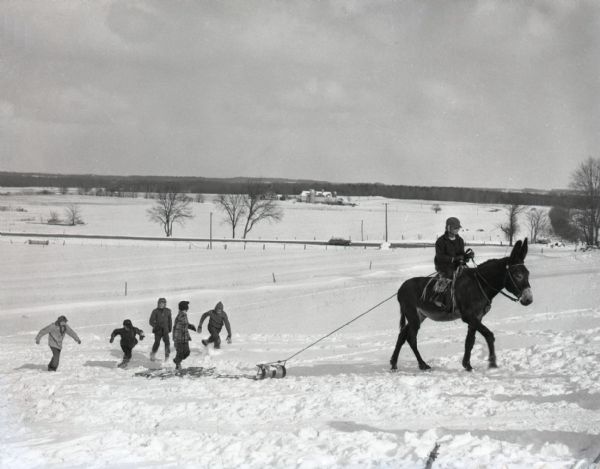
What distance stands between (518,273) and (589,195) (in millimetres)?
42211

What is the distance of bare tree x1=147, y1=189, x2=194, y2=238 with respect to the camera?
3634 inches

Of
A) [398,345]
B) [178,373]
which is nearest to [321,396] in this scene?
[398,345]

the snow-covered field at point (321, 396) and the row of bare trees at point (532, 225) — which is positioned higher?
the row of bare trees at point (532, 225)

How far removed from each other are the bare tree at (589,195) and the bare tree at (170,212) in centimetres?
5774

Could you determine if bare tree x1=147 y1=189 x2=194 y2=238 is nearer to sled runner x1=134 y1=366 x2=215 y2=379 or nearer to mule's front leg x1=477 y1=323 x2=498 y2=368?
sled runner x1=134 y1=366 x2=215 y2=379

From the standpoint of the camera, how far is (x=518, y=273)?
1055cm

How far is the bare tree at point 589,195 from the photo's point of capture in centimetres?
4750

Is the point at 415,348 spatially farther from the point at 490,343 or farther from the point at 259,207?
the point at 259,207

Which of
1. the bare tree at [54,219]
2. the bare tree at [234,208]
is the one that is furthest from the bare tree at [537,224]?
the bare tree at [54,219]

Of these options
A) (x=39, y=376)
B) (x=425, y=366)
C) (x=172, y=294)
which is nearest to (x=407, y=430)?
(x=425, y=366)

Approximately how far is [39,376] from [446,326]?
11789mm

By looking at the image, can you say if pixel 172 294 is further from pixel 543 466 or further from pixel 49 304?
pixel 543 466

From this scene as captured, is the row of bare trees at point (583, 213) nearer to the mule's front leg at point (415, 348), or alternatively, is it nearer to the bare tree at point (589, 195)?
the bare tree at point (589, 195)

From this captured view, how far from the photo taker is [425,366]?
1123cm
